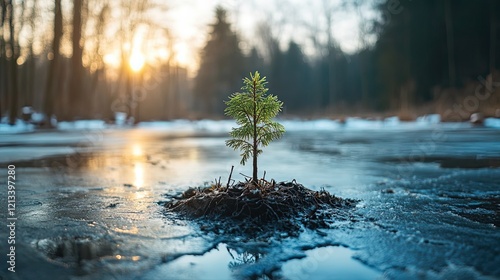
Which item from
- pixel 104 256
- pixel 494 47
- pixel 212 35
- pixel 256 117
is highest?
pixel 212 35

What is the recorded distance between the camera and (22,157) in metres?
8.10

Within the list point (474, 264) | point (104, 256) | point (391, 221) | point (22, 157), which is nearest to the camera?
point (474, 264)

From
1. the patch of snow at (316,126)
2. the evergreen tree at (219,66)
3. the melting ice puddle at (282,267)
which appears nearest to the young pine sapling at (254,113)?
the melting ice puddle at (282,267)

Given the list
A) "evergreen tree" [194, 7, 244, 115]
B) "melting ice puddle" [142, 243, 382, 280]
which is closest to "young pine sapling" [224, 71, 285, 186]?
"melting ice puddle" [142, 243, 382, 280]

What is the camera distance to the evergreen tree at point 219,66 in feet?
155

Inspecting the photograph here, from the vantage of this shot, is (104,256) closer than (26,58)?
Yes

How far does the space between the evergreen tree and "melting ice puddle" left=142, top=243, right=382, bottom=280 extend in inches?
1831

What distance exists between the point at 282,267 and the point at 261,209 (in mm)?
852

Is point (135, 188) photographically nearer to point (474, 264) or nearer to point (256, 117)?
→ point (256, 117)

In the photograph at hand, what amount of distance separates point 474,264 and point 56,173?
17.9 feet

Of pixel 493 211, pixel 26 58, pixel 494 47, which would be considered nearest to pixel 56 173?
pixel 493 211

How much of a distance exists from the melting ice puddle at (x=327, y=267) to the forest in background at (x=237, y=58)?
2065 cm

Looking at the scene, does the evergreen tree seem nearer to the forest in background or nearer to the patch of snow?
the forest in background

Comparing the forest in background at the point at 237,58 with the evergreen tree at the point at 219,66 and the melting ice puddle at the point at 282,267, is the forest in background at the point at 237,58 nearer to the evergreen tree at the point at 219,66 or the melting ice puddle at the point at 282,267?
the evergreen tree at the point at 219,66
